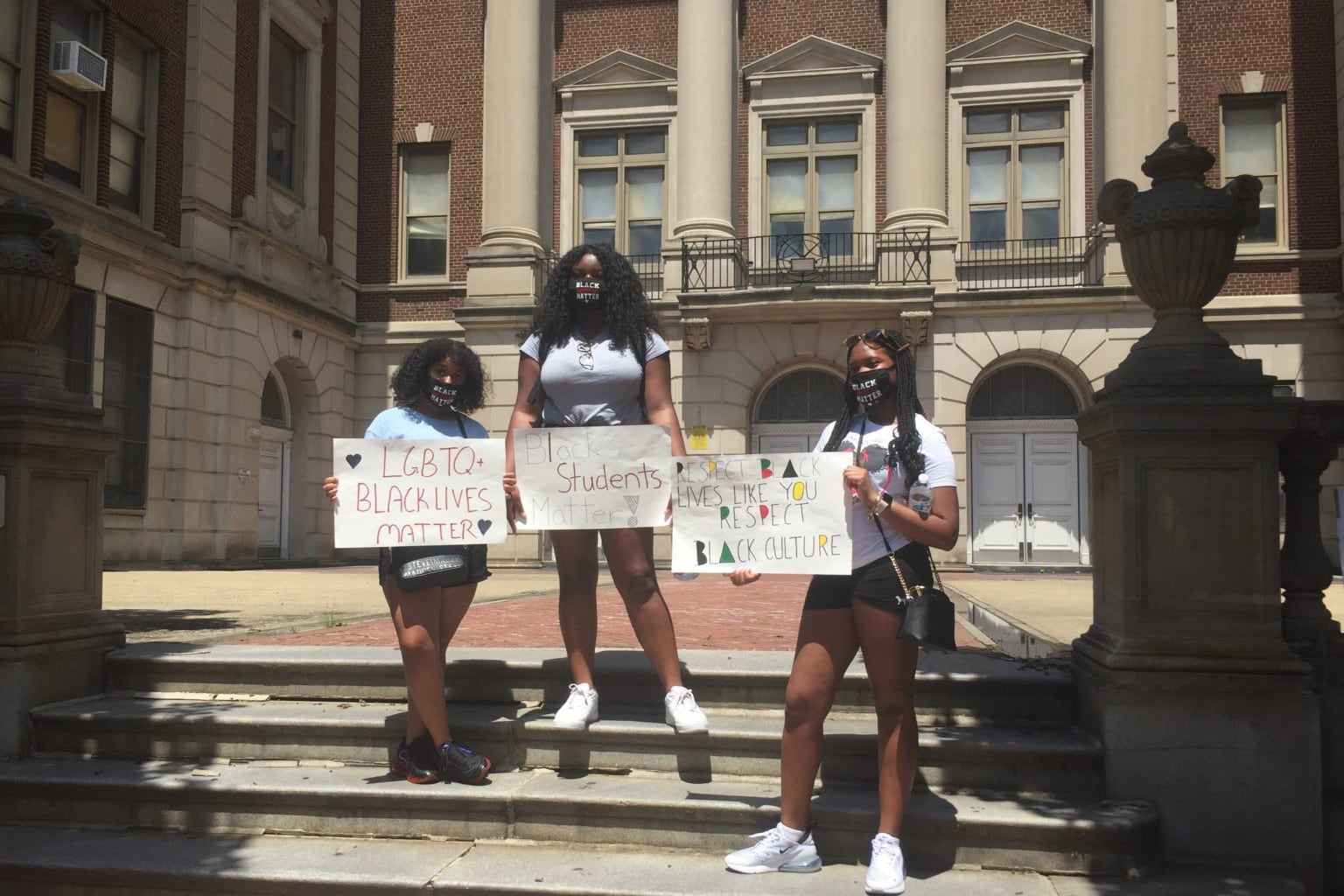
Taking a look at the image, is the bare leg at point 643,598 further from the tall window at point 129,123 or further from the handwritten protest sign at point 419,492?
the tall window at point 129,123

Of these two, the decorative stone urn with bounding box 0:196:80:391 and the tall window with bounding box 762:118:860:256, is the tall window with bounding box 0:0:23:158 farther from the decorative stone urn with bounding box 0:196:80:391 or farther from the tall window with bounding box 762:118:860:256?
the tall window with bounding box 762:118:860:256

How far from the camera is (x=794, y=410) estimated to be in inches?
867

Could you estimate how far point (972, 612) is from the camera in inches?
404

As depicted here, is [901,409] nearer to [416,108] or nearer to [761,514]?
[761,514]

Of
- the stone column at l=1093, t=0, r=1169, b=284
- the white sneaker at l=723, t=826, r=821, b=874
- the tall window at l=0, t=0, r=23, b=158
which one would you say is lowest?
the white sneaker at l=723, t=826, r=821, b=874

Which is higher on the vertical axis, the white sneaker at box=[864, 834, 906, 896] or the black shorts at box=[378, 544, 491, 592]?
the black shorts at box=[378, 544, 491, 592]

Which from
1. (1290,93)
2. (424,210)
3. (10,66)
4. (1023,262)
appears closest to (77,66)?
(10,66)

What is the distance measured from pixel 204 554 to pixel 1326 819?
1822cm

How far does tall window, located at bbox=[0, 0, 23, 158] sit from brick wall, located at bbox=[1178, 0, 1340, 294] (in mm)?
20427

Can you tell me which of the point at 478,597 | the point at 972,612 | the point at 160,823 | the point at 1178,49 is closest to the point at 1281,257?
the point at 1178,49

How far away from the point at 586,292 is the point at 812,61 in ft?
66.0

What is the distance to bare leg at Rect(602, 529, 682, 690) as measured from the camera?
462 centimetres

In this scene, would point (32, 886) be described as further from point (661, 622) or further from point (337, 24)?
point (337, 24)

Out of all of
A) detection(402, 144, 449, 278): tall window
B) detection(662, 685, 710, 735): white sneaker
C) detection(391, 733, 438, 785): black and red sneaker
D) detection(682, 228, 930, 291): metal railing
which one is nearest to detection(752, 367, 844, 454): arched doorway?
detection(682, 228, 930, 291): metal railing
